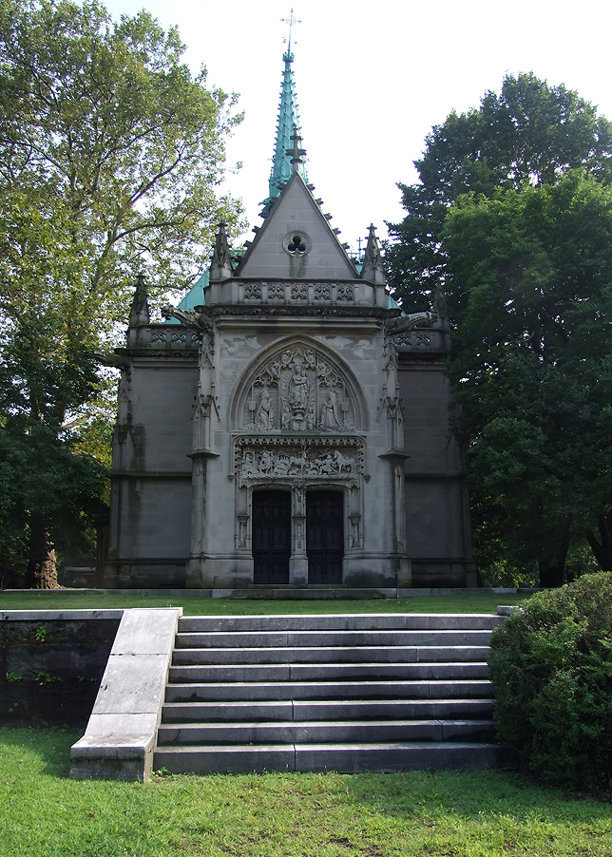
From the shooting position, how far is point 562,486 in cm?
2080

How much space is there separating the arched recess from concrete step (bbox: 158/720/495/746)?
51.3ft

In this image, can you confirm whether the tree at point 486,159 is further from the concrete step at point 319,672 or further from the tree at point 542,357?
the concrete step at point 319,672

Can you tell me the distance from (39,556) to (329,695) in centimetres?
2141

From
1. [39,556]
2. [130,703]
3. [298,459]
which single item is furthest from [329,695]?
[39,556]

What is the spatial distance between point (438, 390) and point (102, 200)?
57.7 feet

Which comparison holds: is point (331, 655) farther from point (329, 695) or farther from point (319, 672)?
point (329, 695)

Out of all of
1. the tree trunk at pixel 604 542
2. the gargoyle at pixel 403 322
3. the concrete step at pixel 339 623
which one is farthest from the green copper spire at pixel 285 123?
the concrete step at pixel 339 623

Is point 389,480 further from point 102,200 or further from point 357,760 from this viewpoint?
point 102,200

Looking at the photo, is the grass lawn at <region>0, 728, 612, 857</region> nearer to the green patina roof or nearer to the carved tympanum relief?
the carved tympanum relief

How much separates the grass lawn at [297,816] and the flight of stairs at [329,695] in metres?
0.34

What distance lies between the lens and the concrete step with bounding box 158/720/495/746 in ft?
29.0

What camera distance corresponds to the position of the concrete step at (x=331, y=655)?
33.8 feet

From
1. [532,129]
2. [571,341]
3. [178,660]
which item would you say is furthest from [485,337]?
[178,660]

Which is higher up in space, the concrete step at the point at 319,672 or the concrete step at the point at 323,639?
the concrete step at the point at 323,639
